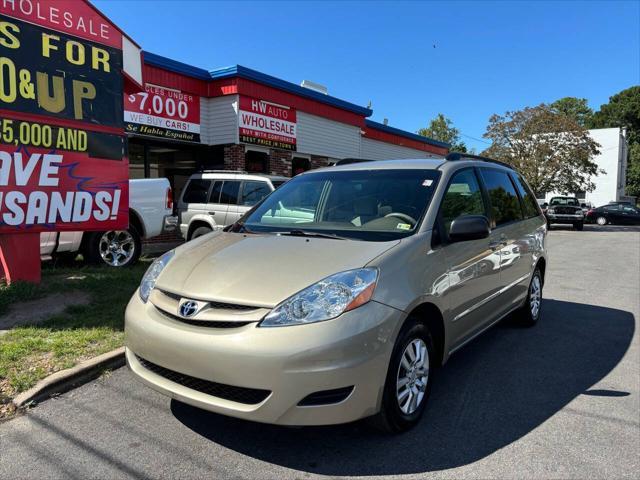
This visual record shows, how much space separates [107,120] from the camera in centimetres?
675

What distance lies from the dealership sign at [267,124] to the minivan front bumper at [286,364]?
11.1 metres

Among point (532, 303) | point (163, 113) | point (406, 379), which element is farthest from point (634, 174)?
point (406, 379)

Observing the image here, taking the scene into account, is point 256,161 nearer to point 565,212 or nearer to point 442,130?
point 565,212

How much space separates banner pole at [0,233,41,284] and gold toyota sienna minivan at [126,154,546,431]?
3596mm

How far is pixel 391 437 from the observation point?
3.05 meters

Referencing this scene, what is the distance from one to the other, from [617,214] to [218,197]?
3178 cm

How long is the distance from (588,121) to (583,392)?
3155 inches

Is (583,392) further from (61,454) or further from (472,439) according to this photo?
(61,454)

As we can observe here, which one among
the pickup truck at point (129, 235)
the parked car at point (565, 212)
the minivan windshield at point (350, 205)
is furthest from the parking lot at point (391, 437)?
the parked car at point (565, 212)

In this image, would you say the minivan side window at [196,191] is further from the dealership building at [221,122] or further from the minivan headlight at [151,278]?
the minivan headlight at [151,278]

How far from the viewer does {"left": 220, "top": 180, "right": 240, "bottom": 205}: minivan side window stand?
1023cm

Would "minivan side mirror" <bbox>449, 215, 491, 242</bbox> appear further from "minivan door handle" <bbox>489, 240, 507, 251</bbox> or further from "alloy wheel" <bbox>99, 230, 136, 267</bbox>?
"alloy wheel" <bbox>99, 230, 136, 267</bbox>

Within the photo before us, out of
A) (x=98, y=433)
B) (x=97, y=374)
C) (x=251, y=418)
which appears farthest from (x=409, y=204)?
(x=97, y=374)

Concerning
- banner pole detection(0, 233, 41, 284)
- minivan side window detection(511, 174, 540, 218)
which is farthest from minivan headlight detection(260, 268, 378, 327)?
banner pole detection(0, 233, 41, 284)
